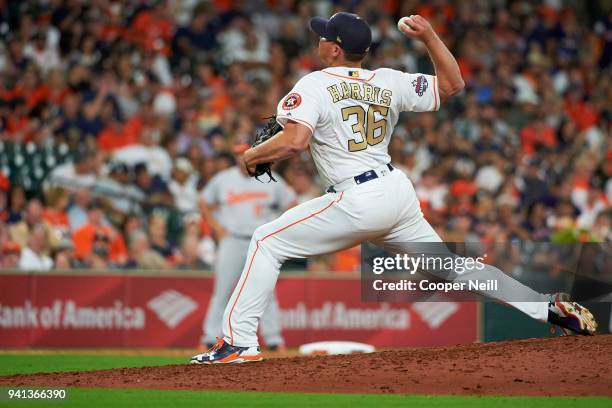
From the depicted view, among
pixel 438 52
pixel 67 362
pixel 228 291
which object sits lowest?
pixel 67 362

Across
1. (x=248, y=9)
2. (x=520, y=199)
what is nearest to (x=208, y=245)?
(x=520, y=199)

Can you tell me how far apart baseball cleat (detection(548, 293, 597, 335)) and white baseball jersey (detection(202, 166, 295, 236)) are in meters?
4.72

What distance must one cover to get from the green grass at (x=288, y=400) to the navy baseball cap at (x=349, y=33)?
2.26m

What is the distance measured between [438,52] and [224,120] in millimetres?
9153

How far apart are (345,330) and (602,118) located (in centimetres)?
757

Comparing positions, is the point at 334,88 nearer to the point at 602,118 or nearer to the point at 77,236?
the point at 77,236

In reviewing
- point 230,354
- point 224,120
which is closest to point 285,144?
point 230,354

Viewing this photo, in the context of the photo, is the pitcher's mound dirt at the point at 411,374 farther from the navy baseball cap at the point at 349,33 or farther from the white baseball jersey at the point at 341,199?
the navy baseball cap at the point at 349,33

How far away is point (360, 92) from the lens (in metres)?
7.07

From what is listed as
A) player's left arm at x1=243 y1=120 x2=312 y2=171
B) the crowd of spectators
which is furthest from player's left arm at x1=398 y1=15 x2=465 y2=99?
the crowd of spectators

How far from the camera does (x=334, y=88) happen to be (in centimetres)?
702

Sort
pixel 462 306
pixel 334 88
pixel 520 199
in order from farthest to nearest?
pixel 520 199
pixel 462 306
pixel 334 88

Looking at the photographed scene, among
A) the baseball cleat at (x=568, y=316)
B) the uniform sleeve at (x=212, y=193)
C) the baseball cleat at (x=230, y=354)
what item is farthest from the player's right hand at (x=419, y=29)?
the uniform sleeve at (x=212, y=193)

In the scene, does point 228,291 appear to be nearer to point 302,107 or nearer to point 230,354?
point 230,354
